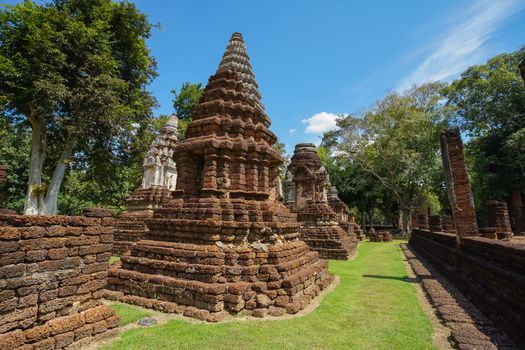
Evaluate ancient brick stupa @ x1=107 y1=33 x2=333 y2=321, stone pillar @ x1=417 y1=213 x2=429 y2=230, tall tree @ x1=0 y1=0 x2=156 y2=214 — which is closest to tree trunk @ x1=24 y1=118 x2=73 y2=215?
tall tree @ x1=0 y1=0 x2=156 y2=214

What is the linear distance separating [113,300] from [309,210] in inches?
388

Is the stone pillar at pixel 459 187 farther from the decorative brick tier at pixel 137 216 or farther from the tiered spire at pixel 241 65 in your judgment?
the decorative brick tier at pixel 137 216

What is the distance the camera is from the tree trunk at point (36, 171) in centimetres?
1240

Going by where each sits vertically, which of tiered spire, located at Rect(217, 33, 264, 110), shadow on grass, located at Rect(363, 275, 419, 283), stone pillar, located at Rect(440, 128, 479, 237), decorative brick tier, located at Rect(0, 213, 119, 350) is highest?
tiered spire, located at Rect(217, 33, 264, 110)

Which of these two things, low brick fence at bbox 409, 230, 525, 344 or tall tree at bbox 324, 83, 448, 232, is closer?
low brick fence at bbox 409, 230, 525, 344

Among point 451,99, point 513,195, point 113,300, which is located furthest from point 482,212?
point 113,300

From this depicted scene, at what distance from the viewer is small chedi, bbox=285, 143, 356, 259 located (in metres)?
13.3

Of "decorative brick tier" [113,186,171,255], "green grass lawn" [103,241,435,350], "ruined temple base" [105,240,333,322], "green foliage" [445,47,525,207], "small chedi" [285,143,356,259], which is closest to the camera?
"green grass lawn" [103,241,435,350]

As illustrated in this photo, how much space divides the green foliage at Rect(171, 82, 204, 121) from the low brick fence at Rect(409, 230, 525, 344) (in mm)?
26099

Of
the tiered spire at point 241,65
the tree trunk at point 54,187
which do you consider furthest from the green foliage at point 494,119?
the tree trunk at point 54,187

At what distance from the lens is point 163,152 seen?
560 inches

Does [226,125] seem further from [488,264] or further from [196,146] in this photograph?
[488,264]

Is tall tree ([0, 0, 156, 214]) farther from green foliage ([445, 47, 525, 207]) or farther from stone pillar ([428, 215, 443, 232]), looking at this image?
green foliage ([445, 47, 525, 207])

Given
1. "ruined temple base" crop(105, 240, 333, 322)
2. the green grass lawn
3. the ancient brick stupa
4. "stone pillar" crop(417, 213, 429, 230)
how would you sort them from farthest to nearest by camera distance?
1. "stone pillar" crop(417, 213, 429, 230)
2. the ancient brick stupa
3. "ruined temple base" crop(105, 240, 333, 322)
4. the green grass lawn
